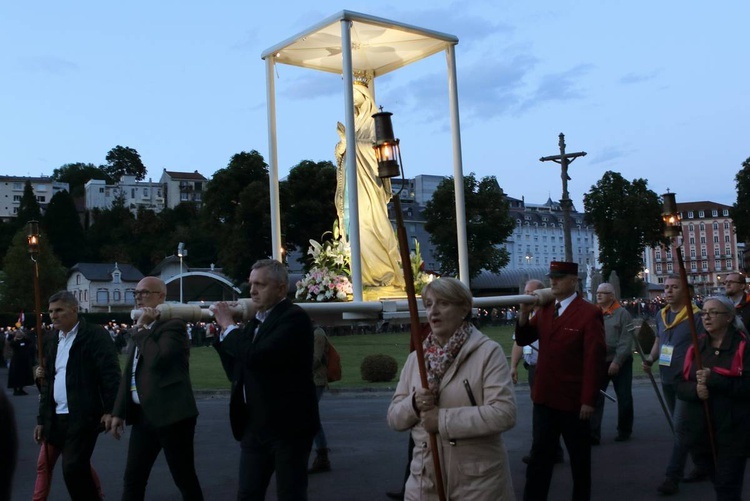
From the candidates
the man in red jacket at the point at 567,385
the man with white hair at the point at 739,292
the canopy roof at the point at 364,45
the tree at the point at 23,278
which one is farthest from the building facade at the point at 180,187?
the man in red jacket at the point at 567,385

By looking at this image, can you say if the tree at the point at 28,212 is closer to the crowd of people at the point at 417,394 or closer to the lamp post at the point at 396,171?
the crowd of people at the point at 417,394

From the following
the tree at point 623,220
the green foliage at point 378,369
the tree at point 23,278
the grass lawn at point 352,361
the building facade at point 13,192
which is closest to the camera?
the grass lawn at point 352,361

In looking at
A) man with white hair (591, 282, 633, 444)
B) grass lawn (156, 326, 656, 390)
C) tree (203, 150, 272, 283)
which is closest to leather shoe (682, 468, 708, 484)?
man with white hair (591, 282, 633, 444)

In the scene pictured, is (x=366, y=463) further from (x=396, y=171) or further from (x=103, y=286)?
(x=103, y=286)

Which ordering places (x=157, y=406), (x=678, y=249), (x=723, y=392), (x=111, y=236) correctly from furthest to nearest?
(x=111, y=236)
(x=678, y=249)
(x=723, y=392)
(x=157, y=406)

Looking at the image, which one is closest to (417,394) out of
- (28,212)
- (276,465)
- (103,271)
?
(276,465)

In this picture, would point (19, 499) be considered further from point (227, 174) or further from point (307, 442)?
point (227, 174)

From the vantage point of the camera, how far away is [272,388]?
218 inches

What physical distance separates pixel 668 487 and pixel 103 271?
103 metres

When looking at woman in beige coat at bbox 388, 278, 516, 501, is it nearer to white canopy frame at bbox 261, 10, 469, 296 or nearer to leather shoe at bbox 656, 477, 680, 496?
leather shoe at bbox 656, 477, 680, 496

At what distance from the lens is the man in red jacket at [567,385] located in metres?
6.70

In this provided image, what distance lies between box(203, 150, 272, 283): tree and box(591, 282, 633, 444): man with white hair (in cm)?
3988

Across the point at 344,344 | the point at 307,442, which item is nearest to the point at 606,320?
the point at 307,442

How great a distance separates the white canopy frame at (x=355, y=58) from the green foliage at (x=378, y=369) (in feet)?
37.9
